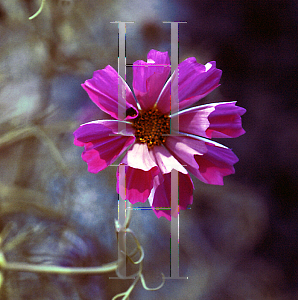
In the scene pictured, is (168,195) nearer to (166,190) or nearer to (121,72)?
(166,190)

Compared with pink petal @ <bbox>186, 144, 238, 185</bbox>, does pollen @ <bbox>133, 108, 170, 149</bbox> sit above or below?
above

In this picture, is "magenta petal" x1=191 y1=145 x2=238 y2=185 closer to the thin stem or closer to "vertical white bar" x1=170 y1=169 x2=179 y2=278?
"vertical white bar" x1=170 y1=169 x2=179 y2=278

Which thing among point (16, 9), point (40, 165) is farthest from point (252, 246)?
point (16, 9)

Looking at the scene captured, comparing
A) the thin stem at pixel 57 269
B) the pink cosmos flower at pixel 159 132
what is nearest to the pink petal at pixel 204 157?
the pink cosmos flower at pixel 159 132

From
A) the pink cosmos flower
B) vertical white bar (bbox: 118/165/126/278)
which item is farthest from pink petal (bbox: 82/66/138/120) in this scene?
vertical white bar (bbox: 118/165/126/278)

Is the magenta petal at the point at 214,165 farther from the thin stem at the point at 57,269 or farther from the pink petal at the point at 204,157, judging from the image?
the thin stem at the point at 57,269

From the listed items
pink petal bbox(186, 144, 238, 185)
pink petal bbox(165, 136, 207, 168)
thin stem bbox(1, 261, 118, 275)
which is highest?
pink petal bbox(165, 136, 207, 168)

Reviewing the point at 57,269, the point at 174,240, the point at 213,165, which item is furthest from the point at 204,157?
the point at 57,269
